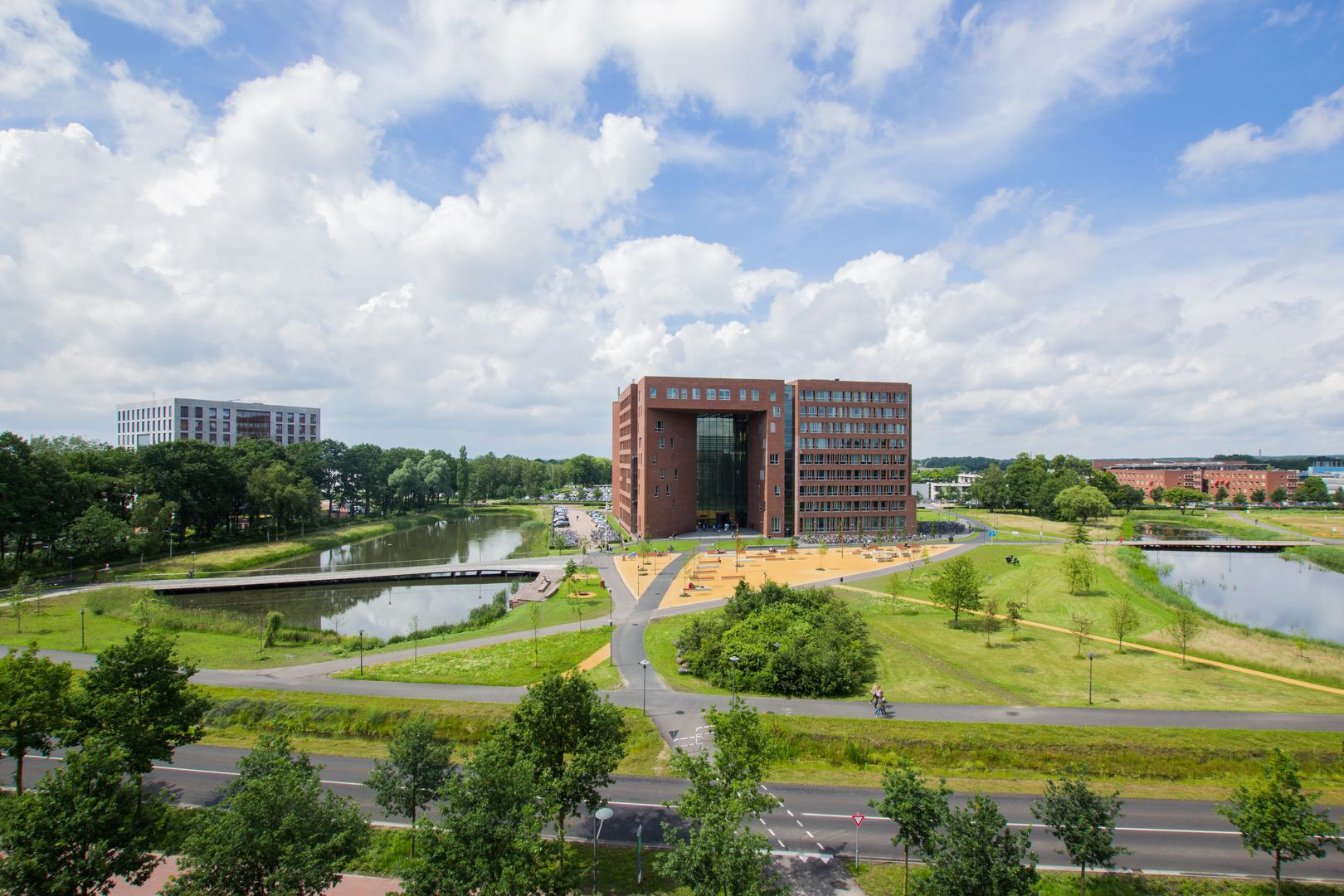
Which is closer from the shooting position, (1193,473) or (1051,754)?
(1051,754)

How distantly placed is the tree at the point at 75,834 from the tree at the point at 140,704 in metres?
3.29

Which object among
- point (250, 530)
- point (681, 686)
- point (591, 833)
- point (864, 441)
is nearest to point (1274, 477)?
point (864, 441)

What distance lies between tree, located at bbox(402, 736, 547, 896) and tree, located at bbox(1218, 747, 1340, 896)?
611 inches

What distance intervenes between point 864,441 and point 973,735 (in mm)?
67216

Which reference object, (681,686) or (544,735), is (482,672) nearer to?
(681,686)

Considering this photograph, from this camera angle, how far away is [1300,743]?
74.4ft

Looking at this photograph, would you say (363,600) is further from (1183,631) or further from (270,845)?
(1183,631)

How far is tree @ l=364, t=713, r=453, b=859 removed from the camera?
16062 mm

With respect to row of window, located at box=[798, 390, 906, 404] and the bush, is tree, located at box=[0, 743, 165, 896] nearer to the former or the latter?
the bush

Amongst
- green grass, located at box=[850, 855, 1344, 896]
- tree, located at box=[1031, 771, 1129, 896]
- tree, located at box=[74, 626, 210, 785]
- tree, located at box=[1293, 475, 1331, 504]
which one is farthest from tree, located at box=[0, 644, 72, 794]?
tree, located at box=[1293, 475, 1331, 504]

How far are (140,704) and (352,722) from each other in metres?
8.14

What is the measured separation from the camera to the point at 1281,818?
1406cm

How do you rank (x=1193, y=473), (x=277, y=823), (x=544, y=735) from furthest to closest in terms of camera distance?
1. (x=1193, y=473)
2. (x=544, y=735)
3. (x=277, y=823)

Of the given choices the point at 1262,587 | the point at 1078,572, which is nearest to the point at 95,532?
the point at 1078,572
